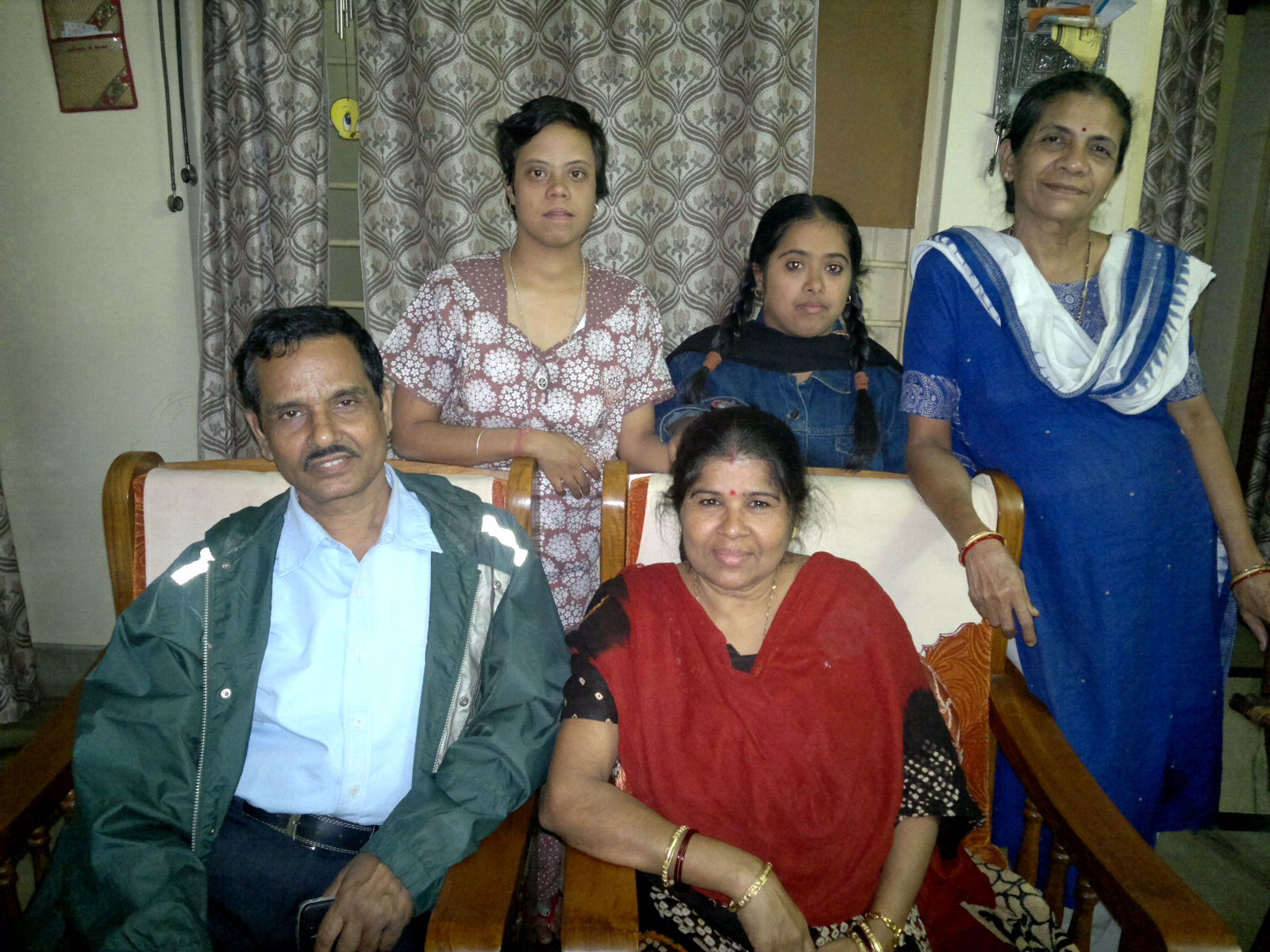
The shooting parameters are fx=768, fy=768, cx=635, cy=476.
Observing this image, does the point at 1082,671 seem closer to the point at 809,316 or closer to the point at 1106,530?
the point at 1106,530

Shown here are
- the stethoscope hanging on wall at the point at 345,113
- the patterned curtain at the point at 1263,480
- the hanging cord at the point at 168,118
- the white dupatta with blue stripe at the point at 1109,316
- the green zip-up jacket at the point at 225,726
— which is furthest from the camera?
the patterned curtain at the point at 1263,480

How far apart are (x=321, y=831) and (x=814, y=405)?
4.61 feet

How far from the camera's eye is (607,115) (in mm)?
2619

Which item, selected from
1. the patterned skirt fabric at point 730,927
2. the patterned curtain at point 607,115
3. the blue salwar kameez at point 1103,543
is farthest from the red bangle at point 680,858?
the patterned curtain at point 607,115

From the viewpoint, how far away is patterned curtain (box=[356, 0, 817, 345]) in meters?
2.54

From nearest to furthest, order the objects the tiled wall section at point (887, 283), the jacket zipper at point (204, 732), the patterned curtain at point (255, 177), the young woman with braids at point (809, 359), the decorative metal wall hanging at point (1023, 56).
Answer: the jacket zipper at point (204, 732), the young woman with braids at point (809, 359), the decorative metal wall hanging at point (1023, 56), the patterned curtain at point (255, 177), the tiled wall section at point (887, 283)

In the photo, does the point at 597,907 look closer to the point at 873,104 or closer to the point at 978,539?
the point at 978,539

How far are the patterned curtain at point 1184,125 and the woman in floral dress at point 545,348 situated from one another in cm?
234

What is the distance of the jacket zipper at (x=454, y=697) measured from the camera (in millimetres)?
1270

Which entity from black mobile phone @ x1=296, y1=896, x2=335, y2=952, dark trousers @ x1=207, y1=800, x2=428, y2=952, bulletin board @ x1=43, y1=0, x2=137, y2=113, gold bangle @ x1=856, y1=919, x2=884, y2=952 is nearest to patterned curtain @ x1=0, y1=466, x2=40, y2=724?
bulletin board @ x1=43, y1=0, x2=137, y2=113

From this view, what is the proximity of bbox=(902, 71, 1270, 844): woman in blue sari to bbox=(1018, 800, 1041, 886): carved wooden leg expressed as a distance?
0.17 meters

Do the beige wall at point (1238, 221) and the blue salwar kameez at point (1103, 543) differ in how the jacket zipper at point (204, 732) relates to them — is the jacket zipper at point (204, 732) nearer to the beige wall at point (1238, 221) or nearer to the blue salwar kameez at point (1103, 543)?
the blue salwar kameez at point (1103, 543)

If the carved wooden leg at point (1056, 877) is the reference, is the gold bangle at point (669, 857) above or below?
above

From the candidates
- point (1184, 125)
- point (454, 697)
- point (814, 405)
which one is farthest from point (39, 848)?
point (1184, 125)
